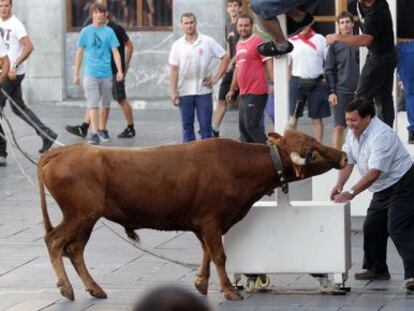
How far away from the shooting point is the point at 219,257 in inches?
330

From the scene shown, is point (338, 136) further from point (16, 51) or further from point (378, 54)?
point (16, 51)

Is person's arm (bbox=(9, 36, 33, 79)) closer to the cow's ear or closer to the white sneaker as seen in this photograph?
the white sneaker

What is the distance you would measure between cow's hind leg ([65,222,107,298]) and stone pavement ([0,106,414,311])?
0.07 meters

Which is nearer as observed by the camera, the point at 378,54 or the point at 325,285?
the point at 325,285

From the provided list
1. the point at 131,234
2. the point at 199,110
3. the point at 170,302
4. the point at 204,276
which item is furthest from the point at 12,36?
the point at 170,302

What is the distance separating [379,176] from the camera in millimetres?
8703

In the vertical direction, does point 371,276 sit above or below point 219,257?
below

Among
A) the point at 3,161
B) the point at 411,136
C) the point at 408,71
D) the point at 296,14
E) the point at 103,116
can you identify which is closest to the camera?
the point at 296,14

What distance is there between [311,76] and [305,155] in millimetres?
6721

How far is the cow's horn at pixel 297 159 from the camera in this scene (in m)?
8.30

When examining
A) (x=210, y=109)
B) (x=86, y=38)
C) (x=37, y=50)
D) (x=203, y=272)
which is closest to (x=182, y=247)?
(x=203, y=272)

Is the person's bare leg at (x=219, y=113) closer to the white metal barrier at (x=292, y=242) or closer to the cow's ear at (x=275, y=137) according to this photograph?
the white metal barrier at (x=292, y=242)

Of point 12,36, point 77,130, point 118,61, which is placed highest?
point 12,36

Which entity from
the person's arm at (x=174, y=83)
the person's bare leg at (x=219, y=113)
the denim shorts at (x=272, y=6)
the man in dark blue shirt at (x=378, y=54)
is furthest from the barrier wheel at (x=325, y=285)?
the person's bare leg at (x=219, y=113)
